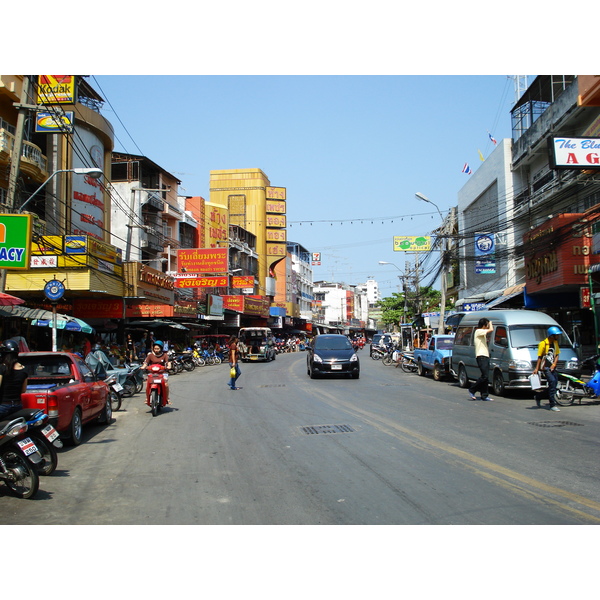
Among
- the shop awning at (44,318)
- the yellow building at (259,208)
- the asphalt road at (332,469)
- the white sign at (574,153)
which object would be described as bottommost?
the asphalt road at (332,469)

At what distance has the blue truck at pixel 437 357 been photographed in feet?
69.7

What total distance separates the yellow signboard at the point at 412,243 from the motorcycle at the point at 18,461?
32.3 meters

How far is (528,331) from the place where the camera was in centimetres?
1509

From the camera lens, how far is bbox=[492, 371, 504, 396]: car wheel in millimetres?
14888

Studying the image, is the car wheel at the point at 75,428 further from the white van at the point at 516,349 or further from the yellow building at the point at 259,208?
the yellow building at the point at 259,208

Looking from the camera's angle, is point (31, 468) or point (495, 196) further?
point (495, 196)

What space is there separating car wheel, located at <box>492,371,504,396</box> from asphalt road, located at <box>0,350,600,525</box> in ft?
7.75

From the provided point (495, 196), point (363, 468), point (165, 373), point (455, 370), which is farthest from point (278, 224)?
point (363, 468)

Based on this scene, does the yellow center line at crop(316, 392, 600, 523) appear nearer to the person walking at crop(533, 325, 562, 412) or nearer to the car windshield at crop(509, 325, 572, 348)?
the person walking at crop(533, 325, 562, 412)

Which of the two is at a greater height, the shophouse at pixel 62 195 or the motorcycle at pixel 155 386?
the shophouse at pixel 62 195

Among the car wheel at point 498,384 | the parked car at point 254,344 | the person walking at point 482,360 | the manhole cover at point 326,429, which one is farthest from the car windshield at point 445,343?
the parked car at point 254,344
